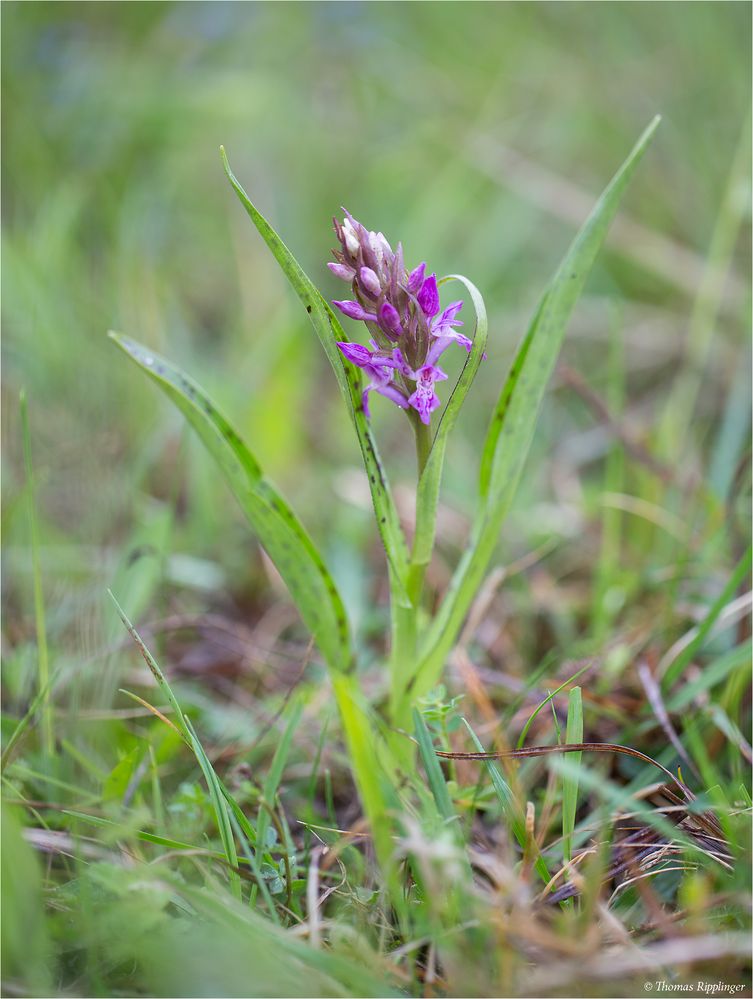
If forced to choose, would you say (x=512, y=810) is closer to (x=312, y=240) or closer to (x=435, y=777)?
(x=435, y=777)

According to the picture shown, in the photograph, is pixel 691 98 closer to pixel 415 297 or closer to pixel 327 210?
pixel 327 210

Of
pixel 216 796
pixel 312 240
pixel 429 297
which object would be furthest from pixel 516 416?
pixel 312 240

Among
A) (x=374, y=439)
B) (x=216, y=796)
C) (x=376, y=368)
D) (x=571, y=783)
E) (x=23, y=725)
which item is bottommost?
(x=23, y=725)

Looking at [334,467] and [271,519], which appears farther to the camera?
[334,467]

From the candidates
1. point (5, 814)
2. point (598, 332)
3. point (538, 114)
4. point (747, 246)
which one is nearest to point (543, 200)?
point (598, 332)

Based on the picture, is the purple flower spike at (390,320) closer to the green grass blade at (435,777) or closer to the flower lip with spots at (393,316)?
the flower lip with spots at (393,316)

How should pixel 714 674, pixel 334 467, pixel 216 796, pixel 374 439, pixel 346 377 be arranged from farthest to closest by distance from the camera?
pixel 334 467, pixel 714 674, pixel 374 439, pixel 346 377, pixel 216 796

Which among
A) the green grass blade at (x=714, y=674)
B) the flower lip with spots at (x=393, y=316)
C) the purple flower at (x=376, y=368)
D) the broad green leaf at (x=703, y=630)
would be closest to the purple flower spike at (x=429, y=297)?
the flower lip with spots at (x=393, y=316)
